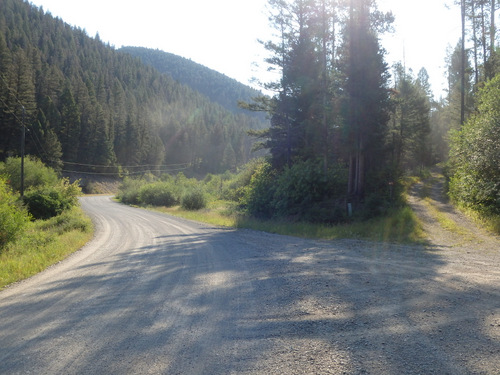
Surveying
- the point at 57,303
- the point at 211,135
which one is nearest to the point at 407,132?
the point at 57,303

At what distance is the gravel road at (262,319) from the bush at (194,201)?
107ft

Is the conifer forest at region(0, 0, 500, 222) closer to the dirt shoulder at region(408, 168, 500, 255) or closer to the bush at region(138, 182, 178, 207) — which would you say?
the dirt shoulder at region(408, 168, 500, 255)

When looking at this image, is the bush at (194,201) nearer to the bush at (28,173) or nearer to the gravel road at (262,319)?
the bush at (28,173)

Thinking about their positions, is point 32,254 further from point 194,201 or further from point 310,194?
point 194,201

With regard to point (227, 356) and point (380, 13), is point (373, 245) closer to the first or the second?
point (227, 356)

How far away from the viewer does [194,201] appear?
4216cm

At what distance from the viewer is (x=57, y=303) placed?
6.41m

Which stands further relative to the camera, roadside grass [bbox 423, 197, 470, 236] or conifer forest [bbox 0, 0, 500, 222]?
conifer forest [bbox 0, 0, 500, 222]

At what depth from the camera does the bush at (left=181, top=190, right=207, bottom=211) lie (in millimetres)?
41969

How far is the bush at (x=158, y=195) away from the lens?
5325 cm

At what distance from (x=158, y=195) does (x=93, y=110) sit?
4675cm

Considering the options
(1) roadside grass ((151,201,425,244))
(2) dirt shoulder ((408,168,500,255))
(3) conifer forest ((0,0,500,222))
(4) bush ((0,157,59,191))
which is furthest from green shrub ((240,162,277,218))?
(4) bush ((0,157,59,191))

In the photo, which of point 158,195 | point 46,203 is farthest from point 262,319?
point 158,195

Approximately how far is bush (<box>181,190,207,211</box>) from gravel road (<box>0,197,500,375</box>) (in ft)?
107
